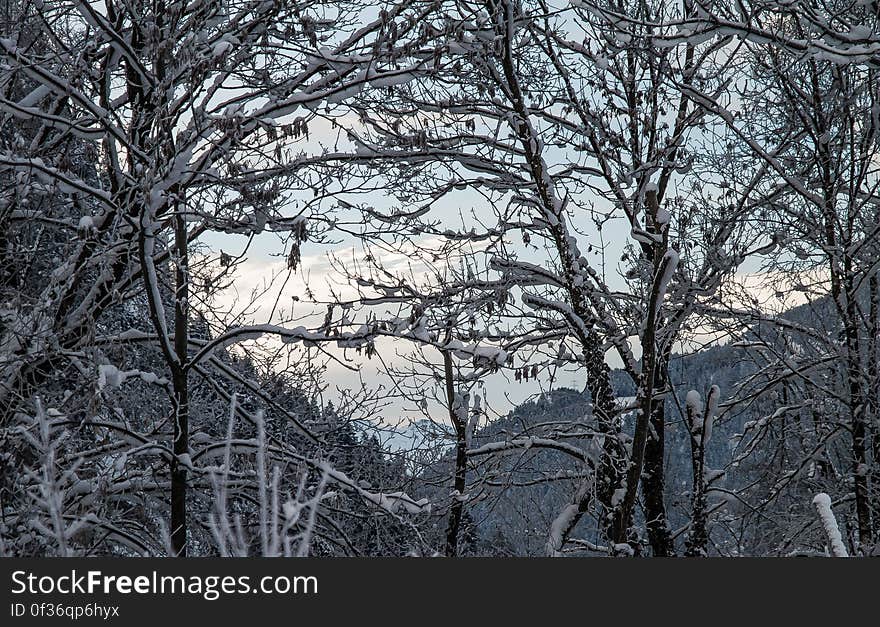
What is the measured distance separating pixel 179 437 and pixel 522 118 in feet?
16.2

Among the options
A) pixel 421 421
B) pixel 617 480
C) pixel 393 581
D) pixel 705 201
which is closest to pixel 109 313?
pixel 421 421

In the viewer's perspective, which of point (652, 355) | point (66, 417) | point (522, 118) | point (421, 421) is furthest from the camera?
point (421, 421)

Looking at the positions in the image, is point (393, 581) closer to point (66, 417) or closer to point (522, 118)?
point (66, 417)

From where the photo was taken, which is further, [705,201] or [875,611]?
[705,201]

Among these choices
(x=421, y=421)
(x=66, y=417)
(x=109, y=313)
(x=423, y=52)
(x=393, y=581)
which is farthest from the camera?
(x=109, y=313)

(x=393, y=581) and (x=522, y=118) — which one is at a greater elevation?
(x=522, y=118)

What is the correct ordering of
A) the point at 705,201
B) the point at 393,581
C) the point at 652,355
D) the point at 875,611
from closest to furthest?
1. the point at 393,581
2. the point at 875,611
3. the point at 652,355
4. the point at 705,201

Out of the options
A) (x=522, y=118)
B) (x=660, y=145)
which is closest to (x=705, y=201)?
(x=660, y=145)

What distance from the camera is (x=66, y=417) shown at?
6523mm

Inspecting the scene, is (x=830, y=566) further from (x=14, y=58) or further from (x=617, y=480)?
(x=14, y=58)

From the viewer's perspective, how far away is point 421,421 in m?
9.79

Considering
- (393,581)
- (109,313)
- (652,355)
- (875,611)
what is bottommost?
(875,611)

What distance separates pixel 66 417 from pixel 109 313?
526cm

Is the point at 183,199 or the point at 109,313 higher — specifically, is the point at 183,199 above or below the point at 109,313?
below
